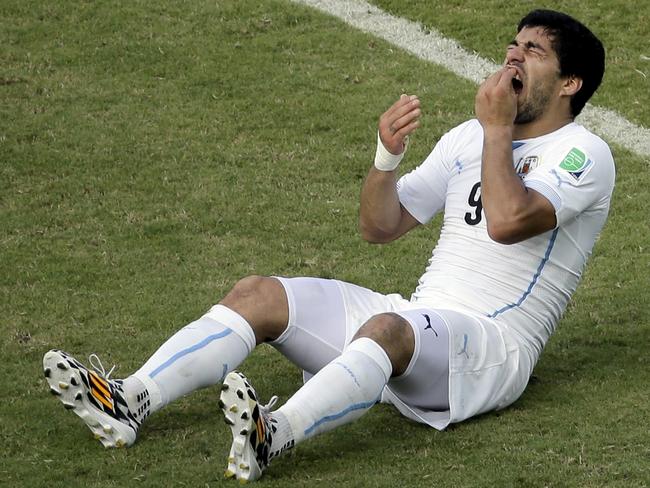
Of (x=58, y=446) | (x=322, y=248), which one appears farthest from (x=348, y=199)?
(x=58, y=446)

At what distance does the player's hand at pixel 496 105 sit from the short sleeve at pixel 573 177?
24cm

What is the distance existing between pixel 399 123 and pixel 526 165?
55 cm

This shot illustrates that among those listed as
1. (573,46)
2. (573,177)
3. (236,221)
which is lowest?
(236,221)

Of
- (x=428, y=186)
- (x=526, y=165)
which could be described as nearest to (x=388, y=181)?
(x=428, y=186)

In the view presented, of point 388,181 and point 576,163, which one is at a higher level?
point 576,163

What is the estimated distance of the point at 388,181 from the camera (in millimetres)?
5957

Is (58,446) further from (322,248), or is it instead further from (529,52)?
(322,248)

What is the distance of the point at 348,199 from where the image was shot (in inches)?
348

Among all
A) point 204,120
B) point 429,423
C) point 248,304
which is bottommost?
point 204,120

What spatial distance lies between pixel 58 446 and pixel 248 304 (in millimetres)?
931

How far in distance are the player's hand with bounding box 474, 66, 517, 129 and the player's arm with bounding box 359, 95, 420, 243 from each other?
0.31 m

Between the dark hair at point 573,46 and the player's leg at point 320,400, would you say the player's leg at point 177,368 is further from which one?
the dark hair at point 573,46

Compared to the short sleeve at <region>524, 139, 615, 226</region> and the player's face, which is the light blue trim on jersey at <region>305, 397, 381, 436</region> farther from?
the player's face

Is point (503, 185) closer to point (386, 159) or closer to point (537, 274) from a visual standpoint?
point (537, 274)
